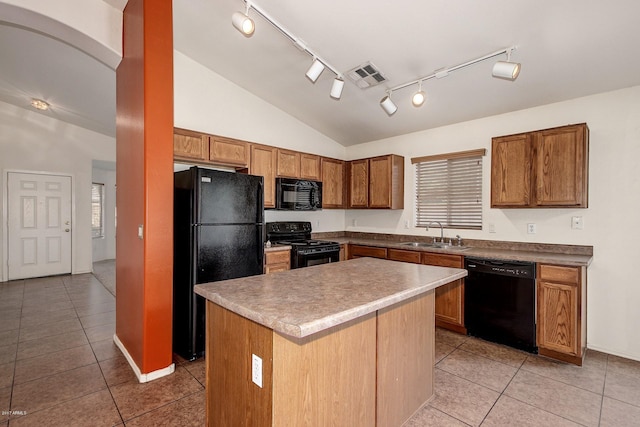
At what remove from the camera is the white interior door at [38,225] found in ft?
17.9

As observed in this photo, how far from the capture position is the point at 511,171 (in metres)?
3.16

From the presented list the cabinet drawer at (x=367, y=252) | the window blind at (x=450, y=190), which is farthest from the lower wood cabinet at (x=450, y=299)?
the window blind at (x=450, y=190)

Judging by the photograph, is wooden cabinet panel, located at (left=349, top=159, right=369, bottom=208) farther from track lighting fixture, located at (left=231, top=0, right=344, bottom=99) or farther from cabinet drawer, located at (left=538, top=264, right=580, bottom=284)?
cabinet drawer, located at (left=538, top=264, right=580, bottom=284)

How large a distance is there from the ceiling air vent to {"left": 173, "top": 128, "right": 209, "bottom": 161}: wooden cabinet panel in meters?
1.75

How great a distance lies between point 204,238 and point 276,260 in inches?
46.1

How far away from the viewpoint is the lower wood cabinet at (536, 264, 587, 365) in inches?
101

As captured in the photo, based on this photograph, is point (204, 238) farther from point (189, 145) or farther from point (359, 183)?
point (359, 183)

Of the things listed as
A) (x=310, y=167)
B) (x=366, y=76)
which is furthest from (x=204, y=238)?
Answer: (x=366, y=76)

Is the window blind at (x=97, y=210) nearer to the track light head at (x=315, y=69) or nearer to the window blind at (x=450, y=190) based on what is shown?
the track light head at (x=315, y=69)

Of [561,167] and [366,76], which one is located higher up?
[366,76]

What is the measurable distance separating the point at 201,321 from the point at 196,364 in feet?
1.17

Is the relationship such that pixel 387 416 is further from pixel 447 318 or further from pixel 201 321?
pixel 447 318

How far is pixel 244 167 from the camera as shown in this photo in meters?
3.75

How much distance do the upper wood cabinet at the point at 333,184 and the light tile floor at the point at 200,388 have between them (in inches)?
92.2
